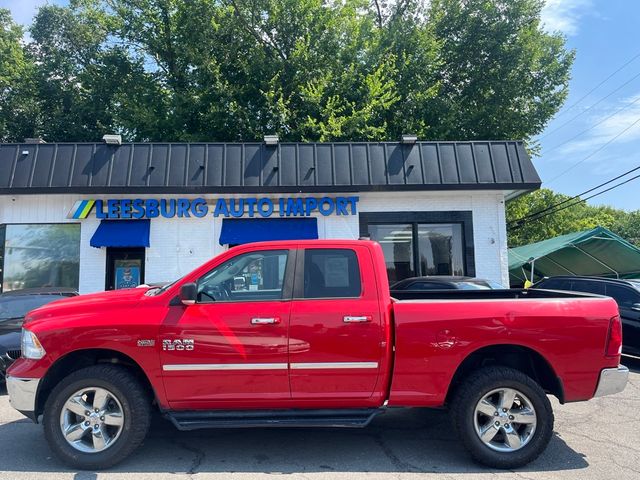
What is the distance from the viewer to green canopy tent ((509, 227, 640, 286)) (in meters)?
17.5

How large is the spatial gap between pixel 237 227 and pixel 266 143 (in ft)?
7.25

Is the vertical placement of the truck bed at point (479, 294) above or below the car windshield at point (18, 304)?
above

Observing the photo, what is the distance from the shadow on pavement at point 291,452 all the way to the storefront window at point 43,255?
733 cm

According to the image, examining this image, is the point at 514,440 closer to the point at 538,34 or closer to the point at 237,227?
the point at 237,227

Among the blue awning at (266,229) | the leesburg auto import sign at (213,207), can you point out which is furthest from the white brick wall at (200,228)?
the blue awning at (266,229)

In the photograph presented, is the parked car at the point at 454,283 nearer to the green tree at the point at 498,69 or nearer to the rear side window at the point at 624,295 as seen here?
the rear side window at the point at 624,295

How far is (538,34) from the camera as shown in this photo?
25.2 m

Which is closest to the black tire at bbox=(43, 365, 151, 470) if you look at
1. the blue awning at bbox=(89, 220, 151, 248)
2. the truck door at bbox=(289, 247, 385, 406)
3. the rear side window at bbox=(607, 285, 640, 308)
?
the truck door at bbox=(289, 247, 385, 406)

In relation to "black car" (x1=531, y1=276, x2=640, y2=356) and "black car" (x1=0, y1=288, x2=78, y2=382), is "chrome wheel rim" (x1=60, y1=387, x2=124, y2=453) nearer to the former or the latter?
"black car" (x1=0, y1=288, x2=78, y2=382)

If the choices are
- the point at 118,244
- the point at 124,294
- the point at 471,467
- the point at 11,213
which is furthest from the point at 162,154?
the point at 471,467

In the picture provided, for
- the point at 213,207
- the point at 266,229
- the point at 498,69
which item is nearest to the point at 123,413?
the point at 266,229

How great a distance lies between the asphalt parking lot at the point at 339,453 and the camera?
432 cm

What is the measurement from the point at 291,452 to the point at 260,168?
832cm

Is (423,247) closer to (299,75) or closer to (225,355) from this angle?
(225,355)
